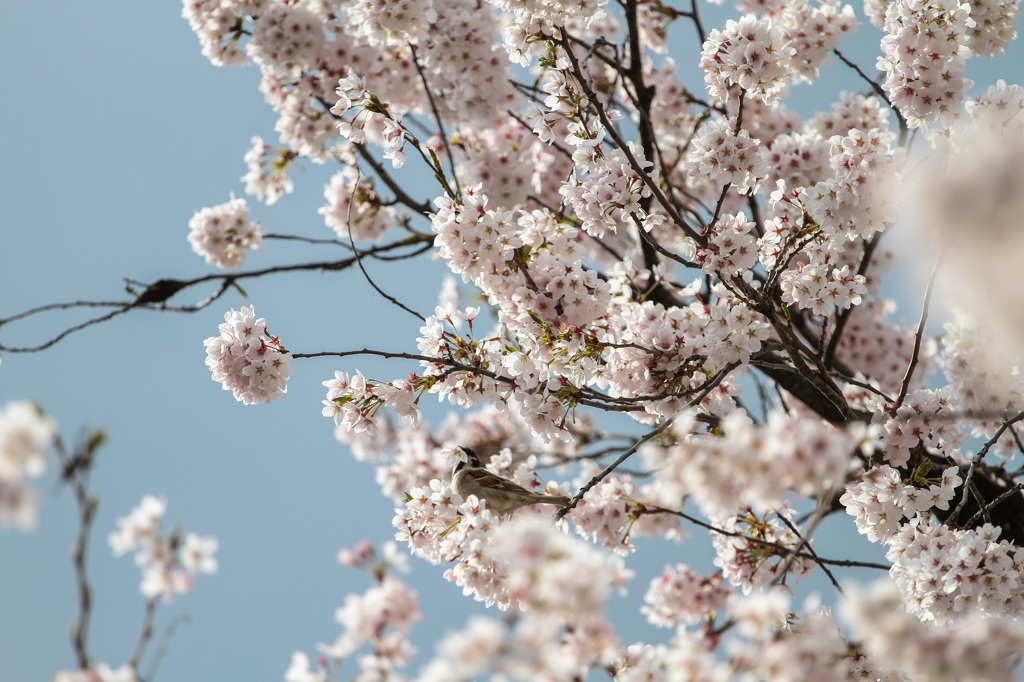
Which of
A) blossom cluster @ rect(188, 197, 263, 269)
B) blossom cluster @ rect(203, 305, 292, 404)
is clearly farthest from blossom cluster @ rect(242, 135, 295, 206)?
blossom cluster @ rect(203, 305, 292, 404)

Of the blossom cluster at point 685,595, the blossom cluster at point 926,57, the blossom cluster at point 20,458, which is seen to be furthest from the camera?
the blossom cluster at point 685,595

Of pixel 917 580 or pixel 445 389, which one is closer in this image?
pixel 917 580

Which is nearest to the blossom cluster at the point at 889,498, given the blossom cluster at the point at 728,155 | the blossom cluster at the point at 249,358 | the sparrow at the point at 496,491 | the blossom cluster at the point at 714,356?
the blossom cluster at the point at 714,356

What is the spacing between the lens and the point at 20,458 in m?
1.56

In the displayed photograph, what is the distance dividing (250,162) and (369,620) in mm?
5010

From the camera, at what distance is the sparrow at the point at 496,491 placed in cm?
414

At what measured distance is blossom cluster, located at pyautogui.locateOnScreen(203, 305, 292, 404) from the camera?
3.77 metres

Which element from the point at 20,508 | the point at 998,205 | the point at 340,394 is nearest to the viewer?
the point at 20,508

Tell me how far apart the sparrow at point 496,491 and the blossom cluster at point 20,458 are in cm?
268

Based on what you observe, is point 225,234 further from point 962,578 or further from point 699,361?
point 962,578

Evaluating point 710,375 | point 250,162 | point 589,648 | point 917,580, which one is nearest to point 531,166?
point 250,162

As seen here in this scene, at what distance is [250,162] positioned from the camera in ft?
21.8

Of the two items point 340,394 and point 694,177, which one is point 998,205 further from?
point 340,394

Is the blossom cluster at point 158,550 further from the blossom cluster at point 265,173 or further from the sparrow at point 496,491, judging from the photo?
the blossom cluster at point 265,173
